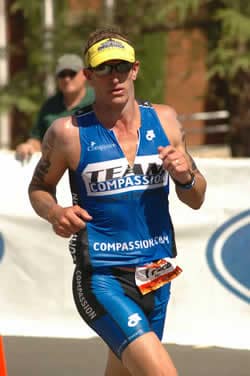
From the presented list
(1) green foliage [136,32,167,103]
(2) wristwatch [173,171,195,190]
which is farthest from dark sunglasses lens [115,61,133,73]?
(1) green foliage [136,32,167,103]

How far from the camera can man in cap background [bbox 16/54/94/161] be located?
22.0 ft

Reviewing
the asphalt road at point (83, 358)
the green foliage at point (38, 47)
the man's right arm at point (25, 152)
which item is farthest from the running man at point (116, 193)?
the green foliage at point (38, 47)

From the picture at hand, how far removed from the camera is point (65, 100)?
6.81 meters

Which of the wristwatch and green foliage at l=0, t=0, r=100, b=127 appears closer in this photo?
the wristwatch

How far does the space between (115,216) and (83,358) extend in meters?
2.28

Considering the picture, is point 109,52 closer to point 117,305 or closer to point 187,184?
point 187,184

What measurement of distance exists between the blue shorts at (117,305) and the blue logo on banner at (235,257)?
2.06 meters

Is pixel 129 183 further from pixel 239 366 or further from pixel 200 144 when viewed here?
pixel 200 144

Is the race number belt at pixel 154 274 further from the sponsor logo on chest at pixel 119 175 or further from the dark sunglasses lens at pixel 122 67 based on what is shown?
the dark sunglasses lens at pixel 122 67

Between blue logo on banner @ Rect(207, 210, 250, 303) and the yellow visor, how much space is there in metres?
2.40

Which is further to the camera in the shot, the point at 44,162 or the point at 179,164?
the point at 44,162

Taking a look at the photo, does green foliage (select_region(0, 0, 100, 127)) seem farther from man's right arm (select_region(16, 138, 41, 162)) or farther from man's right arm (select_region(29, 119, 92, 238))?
man's right arm (select_region(29, 119, 92, 238))

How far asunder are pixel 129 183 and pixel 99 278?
0.44 metres

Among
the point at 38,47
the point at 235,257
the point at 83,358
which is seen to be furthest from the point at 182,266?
the point at 38,47
